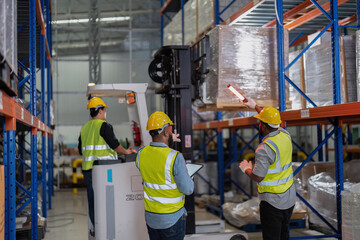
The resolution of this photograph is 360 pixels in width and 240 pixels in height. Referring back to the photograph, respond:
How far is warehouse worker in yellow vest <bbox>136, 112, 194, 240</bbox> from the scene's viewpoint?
366 cm

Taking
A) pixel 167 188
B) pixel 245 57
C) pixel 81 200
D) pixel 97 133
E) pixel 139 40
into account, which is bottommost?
pixel 81 200

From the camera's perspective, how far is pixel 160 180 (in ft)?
12.2

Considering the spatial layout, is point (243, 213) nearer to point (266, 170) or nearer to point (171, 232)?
point (266, 170)

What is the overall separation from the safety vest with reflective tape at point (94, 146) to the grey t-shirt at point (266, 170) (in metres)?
2.13

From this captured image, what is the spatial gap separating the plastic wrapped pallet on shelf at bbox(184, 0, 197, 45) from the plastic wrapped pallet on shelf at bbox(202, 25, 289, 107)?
3.20 m

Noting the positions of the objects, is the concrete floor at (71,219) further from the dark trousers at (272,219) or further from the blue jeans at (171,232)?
the blue jeans at (171,232)

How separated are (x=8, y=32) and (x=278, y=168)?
2.94 m

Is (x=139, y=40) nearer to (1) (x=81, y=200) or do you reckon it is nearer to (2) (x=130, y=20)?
(2) (x=130, y=20)

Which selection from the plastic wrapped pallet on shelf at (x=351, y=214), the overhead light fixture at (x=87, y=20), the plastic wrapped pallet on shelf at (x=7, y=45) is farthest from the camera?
the overhead light fixture at (x=87, y=20)

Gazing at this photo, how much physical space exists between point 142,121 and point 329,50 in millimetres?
2975

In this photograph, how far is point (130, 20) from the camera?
55.7 feet

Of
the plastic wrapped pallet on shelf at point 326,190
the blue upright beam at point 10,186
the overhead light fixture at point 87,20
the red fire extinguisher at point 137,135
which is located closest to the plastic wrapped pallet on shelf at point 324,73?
the plastic wrapped pallet on shelf at point 326,190

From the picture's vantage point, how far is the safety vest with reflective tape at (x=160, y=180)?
12.0 ft

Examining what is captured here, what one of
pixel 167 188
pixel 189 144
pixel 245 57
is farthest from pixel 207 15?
pixel 167 188
